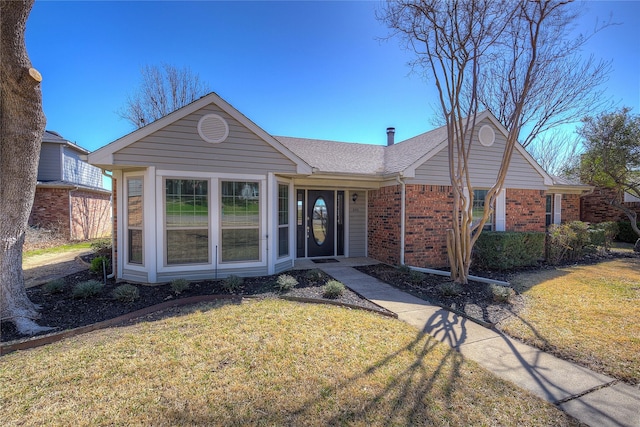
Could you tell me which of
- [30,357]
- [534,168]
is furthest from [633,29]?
[30,357]

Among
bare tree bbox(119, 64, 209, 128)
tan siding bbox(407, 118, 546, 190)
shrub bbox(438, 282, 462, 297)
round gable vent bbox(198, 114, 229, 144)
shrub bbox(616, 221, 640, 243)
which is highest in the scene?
bare tree bbox(119, 64, 209, 128)

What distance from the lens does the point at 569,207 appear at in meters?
12.7

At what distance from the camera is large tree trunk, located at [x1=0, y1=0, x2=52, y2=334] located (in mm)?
3740

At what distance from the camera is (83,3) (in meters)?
6.28

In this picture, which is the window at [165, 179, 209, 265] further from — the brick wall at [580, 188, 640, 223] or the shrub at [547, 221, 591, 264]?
the brick wall at [580, 188, 640, 223]

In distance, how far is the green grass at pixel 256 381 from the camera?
242cm

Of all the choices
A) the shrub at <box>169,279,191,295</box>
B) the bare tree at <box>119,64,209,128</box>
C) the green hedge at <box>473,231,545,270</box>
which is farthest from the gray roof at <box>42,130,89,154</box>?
the green hedge at <box>473,231,545,270</box>

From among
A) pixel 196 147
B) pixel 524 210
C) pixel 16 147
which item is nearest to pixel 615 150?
pixel 524 210

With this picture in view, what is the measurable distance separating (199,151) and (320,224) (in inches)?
177

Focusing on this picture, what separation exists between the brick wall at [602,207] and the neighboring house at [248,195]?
30.7 ft

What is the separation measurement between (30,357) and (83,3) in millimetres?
6962

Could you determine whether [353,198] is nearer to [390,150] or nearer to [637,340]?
[390,150]

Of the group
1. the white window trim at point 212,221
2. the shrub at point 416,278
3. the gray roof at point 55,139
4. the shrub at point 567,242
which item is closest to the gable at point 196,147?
the white window trim at point 212,221

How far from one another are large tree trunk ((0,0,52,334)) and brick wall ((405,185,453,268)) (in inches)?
301
